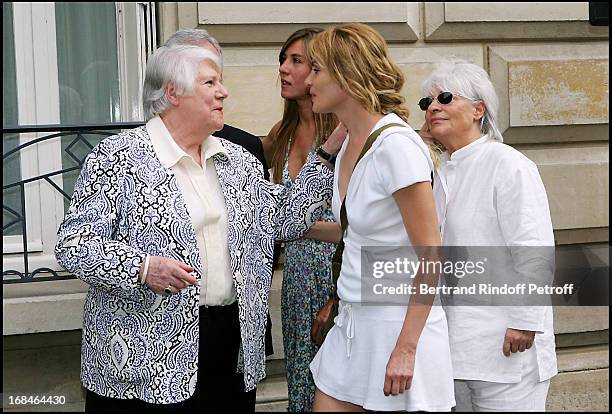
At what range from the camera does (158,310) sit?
3.34 metres

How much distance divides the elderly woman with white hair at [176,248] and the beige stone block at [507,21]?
2.56 meters

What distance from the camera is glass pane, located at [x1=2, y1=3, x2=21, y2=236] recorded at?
540 centimetres

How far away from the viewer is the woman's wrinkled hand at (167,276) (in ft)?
10.4

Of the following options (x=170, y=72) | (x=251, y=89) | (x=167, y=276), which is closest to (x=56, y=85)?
(x=251, y=89)

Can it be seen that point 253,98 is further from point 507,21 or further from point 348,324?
point 348,324

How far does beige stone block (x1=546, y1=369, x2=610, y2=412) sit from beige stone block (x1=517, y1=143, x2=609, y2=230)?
2.87 ft

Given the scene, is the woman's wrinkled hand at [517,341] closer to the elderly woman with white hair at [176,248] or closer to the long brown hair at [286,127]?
the elderly woman with white hair at [176,248]

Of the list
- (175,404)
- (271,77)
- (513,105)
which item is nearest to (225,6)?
(271,77)

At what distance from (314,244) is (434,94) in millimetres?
795

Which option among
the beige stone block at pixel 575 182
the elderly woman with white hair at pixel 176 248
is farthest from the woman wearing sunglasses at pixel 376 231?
the beige stone block at pixel 575 182

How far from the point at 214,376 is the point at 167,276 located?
20.0 inches

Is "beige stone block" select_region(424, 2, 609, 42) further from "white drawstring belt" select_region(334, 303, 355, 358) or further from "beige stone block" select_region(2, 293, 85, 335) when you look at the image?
"white drawstring belt" select_region(334, 303, 355, 358)

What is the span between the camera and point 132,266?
10.4 feet

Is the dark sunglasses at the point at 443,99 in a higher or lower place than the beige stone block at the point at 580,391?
higher
